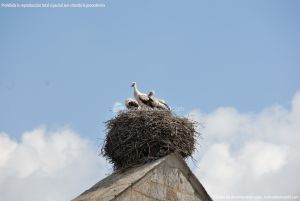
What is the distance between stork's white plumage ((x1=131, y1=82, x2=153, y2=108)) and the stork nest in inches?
27.5

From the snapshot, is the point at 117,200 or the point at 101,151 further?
the point at 101,151

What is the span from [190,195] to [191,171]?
43 cm

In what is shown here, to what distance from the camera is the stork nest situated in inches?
447

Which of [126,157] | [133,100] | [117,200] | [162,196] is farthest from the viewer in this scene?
[133,100]

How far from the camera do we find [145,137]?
11.5m

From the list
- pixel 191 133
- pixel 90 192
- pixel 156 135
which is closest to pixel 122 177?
pixel 90 192

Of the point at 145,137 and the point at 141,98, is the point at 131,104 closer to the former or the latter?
the point at 141,98

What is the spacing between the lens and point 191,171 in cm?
1068

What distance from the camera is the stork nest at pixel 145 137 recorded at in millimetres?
11352

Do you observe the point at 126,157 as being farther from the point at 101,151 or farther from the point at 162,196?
the point at 162,196

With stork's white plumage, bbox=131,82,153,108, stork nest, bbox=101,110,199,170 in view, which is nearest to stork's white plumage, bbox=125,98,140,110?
stork's white plumage, bbox=131,82,153,108

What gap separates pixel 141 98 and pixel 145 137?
1811 millimetres

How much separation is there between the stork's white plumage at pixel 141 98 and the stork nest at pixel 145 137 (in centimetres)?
70

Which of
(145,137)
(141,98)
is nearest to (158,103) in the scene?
(141,98)
